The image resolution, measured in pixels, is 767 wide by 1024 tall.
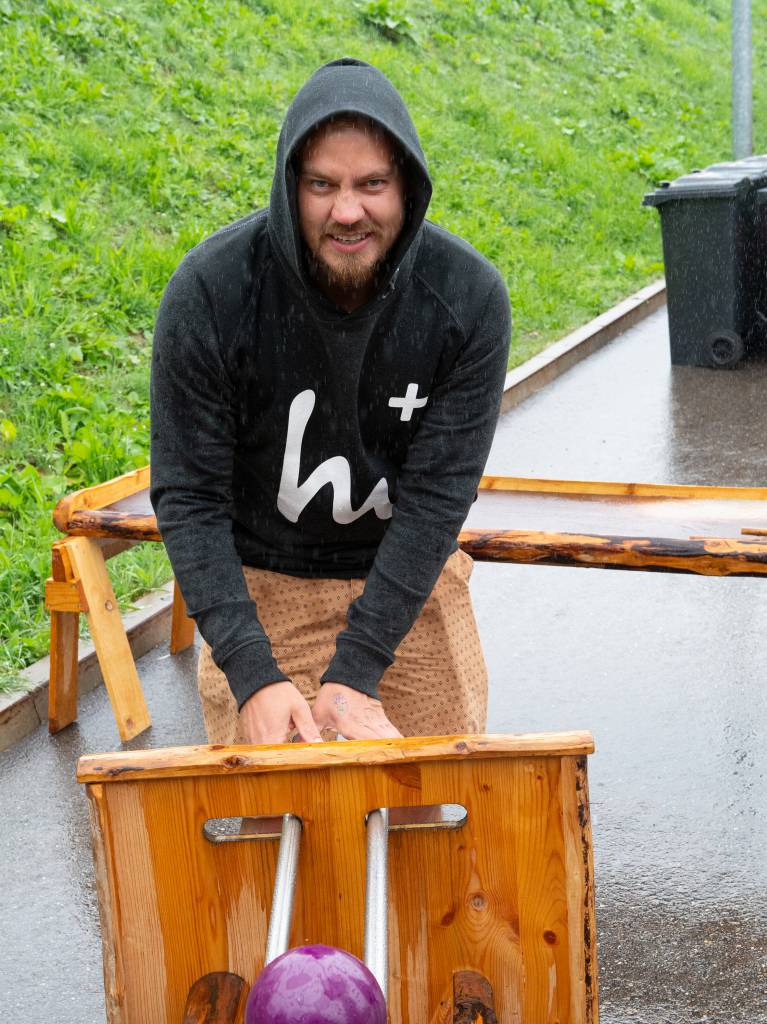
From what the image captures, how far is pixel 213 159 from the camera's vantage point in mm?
8711

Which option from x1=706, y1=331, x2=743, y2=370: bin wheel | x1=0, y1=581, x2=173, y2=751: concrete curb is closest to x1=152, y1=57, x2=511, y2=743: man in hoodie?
x1=0, y1=581, x2=173, y2=751: concrete curb

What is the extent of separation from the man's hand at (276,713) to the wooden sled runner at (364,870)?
387mm

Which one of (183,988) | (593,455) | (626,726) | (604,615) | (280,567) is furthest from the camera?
(593,455)

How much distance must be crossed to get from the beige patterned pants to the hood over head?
674 millimetres

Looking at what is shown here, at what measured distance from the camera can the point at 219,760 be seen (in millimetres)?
1694

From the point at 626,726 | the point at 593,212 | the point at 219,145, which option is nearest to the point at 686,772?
the point at 626,726

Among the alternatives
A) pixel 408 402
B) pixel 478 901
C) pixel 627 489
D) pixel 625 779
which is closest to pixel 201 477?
pixel 408 402

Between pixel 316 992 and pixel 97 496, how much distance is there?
109 inches

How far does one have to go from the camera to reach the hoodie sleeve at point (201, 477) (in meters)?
2.20

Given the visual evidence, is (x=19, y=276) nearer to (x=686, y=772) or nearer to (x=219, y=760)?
(x=686, y=772)

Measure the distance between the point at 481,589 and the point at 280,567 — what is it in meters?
2.69

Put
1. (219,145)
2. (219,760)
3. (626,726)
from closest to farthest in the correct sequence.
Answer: (219,760) < (626,726) < (219,145)

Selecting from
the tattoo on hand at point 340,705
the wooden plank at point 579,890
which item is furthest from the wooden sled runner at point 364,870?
the tattoo on hand at point 340,705

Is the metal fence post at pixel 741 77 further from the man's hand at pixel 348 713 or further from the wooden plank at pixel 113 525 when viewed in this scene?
the man's hand at pixel 348 713
